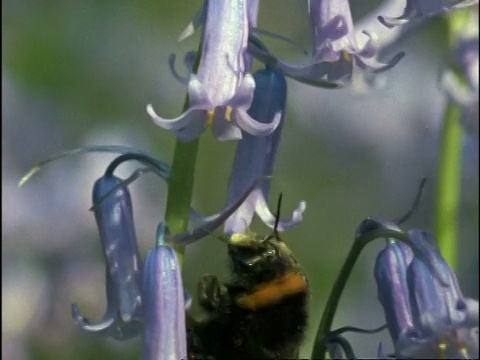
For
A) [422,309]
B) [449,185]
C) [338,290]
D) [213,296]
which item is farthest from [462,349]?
[449,185]

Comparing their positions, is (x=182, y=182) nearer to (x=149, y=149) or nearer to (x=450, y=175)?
(x=450, y=175)

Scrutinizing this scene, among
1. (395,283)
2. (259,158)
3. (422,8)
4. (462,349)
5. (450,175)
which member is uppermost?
(422,8)

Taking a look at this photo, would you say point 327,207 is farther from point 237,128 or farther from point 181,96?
point 237,128

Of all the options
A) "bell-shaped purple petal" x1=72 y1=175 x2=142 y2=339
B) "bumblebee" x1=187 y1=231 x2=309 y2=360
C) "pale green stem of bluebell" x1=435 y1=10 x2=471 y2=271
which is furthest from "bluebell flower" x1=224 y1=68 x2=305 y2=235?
"pale green stem of bluebell" x1=435 y1=10 x2=471 y2=271

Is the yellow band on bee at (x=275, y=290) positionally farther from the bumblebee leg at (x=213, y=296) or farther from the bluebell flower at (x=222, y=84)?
the bluebell flower at (x=222, y=84)

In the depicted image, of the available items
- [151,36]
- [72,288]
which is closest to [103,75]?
[151,36]
